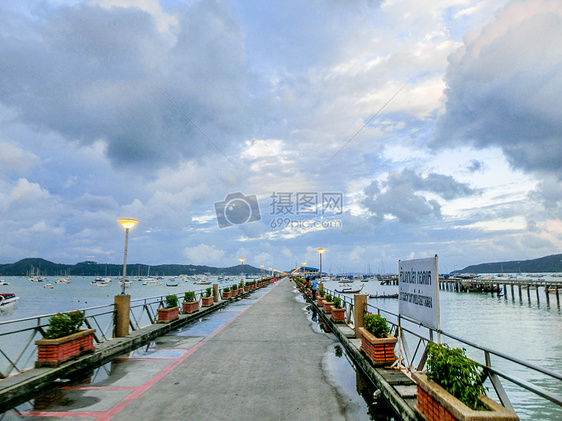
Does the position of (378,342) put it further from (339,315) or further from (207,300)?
(207,300)

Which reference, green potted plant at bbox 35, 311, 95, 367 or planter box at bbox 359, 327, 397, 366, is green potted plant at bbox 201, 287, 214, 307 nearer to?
green potted plant at bbox 35, 311, 95, 367

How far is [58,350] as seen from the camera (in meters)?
8.28

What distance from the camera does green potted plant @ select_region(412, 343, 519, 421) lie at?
13.6ft

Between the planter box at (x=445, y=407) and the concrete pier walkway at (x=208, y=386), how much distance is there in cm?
149

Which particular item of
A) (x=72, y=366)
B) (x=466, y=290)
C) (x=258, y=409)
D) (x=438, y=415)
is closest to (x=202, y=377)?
(x=258, y=409)

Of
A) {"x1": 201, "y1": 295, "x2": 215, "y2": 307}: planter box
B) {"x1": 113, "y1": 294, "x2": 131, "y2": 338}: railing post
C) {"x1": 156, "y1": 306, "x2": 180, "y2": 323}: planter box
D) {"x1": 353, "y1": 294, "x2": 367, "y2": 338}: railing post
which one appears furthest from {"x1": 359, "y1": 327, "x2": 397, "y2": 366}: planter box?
{"x1": 201, "y1": 295, "x2": 215, "y2": 307}: planter box

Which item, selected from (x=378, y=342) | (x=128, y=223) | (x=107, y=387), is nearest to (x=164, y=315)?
(x=128, y=223)

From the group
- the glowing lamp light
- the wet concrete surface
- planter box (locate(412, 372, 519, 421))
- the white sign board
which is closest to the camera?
planter box (locate(412, 372, 519, 421))

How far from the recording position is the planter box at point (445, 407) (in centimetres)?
403

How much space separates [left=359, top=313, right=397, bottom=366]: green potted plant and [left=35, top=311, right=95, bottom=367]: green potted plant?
719 cm

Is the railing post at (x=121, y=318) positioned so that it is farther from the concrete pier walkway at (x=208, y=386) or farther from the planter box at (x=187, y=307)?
the planter box at (x=187, y=307)

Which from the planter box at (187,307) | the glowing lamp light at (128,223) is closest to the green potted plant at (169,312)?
the planter box at (187,307)

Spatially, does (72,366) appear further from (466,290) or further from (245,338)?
(466,290)

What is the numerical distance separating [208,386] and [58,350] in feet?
12.3
